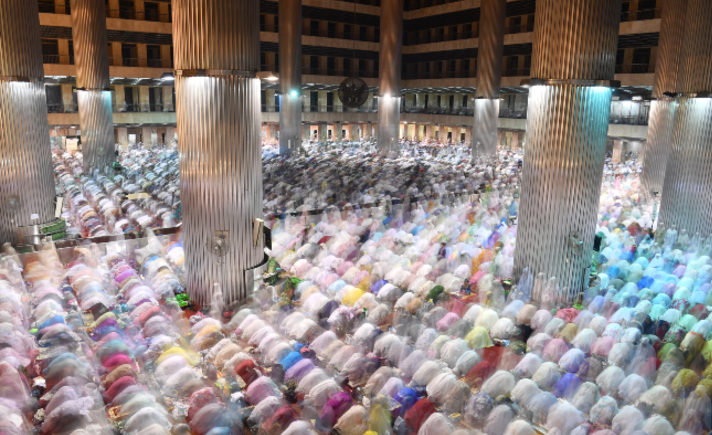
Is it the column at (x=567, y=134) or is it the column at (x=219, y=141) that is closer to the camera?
the column at (x=219, y=141)

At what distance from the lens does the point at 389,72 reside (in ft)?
101

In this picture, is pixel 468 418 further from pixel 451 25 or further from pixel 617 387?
pixel 451 25

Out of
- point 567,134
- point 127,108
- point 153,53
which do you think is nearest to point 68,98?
point 127,108

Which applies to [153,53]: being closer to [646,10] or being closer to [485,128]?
[485,128]

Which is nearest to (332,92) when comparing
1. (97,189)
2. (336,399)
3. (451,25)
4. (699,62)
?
(451,25)

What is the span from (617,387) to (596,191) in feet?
13.1

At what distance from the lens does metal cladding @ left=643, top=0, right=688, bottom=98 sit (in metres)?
17.5

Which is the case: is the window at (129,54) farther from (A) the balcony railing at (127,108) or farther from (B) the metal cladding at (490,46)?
(B) the metal cladding at (490,46)

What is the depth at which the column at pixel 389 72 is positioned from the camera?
29828 millimetres

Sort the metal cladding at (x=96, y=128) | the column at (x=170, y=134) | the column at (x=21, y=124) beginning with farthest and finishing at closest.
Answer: the column at (x=170, y=134) → the metal cladding at (x=96, y=128) → the column at (x=21, y=124)

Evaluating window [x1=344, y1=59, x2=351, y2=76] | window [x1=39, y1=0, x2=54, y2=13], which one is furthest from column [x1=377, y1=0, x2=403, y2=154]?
window [x1=39, y1=0, x2=54, y2=13]

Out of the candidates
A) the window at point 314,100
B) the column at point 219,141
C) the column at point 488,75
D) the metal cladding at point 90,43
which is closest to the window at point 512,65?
the column at point 488,75

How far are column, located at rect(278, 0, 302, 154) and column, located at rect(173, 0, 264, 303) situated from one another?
18.6m

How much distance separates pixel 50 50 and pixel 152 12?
5.92 meters
